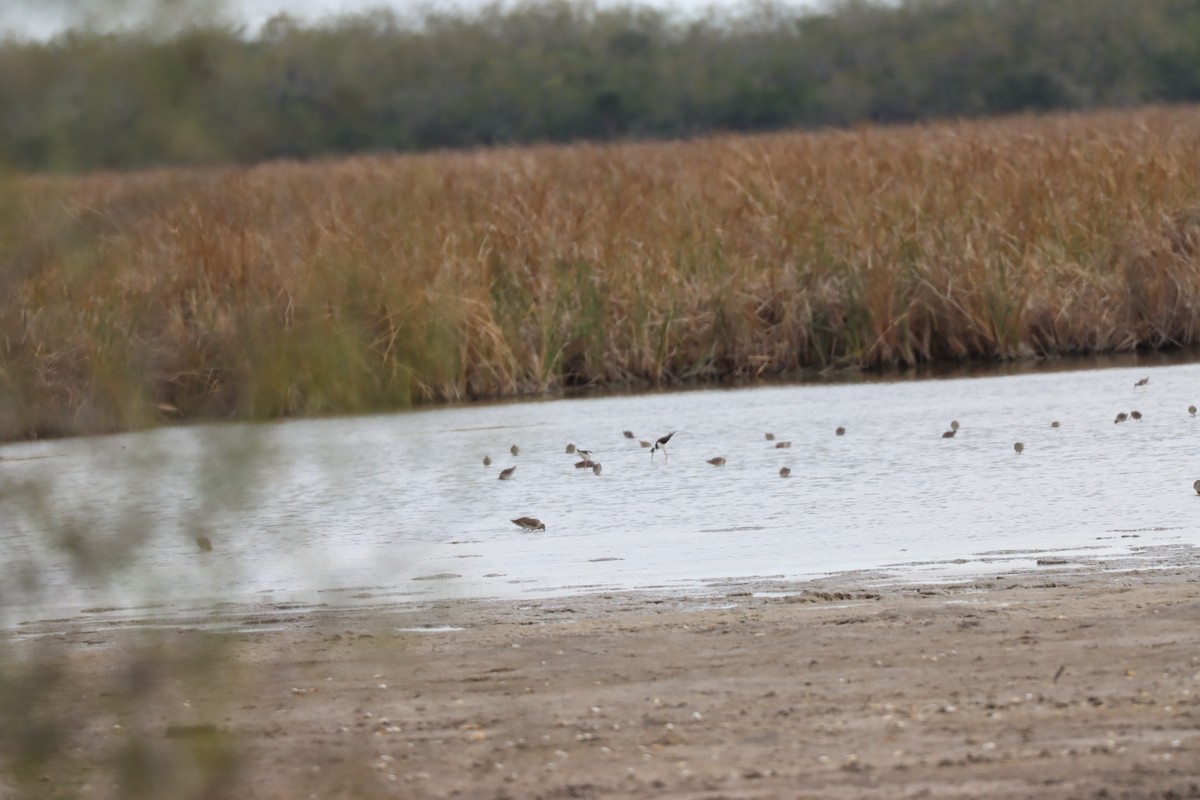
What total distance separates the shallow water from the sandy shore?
10.1 inches

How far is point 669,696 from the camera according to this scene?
468 cm

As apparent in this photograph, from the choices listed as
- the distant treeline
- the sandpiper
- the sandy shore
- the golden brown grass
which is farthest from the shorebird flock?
the distant treeline

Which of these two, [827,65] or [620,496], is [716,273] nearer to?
[620,496]

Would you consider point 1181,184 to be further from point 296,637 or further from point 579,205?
point 296,637

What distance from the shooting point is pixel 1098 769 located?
388cm

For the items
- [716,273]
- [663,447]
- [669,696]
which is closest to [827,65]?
[716,273]

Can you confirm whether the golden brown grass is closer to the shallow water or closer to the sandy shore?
the shallow water

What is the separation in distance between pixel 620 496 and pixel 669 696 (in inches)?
145

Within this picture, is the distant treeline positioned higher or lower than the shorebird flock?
higher

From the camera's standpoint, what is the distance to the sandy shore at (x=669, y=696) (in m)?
3.85

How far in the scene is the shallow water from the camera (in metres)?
3.19

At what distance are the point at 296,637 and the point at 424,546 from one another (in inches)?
56.2

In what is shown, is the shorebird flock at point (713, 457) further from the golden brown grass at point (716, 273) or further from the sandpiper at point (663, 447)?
the golden brown grass at point (716, 273)

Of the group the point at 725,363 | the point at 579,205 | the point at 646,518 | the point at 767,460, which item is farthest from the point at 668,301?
the point at 646,518
